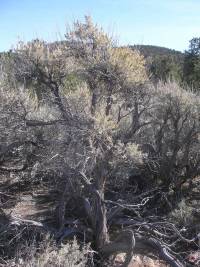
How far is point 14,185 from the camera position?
42.8ft

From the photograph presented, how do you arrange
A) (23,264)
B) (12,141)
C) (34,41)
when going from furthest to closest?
1. (12,141)
2. (34,41)
3. (23,264)

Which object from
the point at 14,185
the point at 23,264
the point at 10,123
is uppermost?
the point at 10,123

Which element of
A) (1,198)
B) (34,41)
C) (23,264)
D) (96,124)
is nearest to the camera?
(23,264)

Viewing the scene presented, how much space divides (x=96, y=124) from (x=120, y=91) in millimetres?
1190

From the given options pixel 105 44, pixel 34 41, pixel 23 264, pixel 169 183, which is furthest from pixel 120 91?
pixel 169 183

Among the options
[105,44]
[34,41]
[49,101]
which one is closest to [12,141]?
[49,101]

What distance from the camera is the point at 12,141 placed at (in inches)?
436

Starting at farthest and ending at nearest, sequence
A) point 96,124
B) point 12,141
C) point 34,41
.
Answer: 1. point 12,141
2. point 34,41
3. point 96,124

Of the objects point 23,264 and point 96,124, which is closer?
point 23,264

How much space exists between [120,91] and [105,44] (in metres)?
0.94

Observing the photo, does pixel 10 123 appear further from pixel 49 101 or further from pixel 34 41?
pixel 34 41

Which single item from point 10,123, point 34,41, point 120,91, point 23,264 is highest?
point 34,41

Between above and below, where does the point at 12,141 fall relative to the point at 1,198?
above

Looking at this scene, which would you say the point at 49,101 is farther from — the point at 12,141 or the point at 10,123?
the point at 12,141
